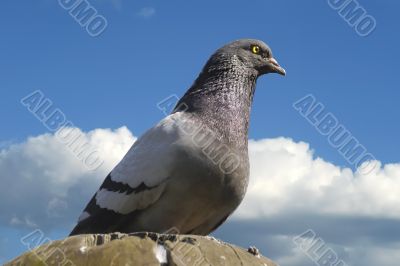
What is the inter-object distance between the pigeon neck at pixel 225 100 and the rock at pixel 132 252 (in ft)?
6.25

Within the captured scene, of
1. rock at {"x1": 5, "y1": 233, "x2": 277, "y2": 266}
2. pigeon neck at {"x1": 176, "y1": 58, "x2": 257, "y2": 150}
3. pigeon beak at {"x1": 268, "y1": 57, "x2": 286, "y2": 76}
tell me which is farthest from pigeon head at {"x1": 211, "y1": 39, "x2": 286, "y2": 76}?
rock at {"x1": 5, "y1": 233, "x2": 277, "y2": 266}

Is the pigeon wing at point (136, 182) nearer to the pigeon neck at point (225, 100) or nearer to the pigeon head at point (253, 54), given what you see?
the pigeon neck at point (225, 100)

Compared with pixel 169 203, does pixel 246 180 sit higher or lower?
higher

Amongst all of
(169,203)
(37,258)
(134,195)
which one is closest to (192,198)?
(169,203)

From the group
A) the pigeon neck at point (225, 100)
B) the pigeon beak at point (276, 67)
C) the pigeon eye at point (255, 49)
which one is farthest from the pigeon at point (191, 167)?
the pigeon beak at point (276, 67)

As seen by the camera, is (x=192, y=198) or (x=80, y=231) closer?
(x=192, y=198)

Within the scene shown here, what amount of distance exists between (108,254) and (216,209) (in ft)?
6.69

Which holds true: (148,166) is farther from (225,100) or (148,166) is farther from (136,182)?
(225,100)

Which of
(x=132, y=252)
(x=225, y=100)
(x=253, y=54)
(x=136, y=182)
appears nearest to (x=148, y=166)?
(x=136, y=182)

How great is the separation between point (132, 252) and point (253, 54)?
3.86 m

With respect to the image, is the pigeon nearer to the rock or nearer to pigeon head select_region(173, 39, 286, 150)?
pigeon head select_region(173, 39, 286, 150)

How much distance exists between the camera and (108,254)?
17.6 ft

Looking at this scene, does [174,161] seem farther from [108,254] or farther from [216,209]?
[108,254]

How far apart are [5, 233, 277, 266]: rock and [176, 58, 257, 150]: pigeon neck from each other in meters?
1.90
